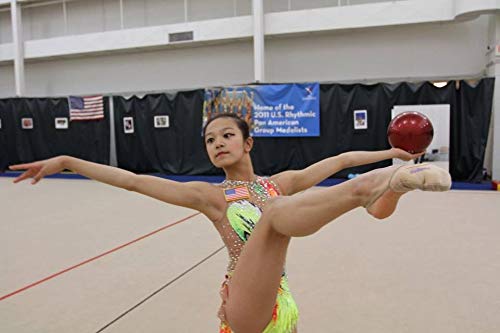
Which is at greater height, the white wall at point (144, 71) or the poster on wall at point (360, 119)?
the white wall at point (144, 71)

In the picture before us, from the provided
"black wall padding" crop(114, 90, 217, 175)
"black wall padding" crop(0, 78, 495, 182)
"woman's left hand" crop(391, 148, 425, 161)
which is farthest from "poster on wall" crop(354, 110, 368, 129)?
"woman's left hand" crop(391, 148, 425, 161)

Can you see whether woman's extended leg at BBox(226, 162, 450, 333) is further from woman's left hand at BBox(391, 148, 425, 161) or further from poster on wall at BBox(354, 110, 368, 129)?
poster on wall at BBox(354, 110, 368, 129)

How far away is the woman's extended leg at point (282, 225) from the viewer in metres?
1.13

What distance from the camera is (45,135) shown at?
11492 millimetres

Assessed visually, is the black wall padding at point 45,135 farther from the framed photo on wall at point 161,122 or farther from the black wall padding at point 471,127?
the black wall padding at point 471,127

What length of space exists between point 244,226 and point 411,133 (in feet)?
3.39

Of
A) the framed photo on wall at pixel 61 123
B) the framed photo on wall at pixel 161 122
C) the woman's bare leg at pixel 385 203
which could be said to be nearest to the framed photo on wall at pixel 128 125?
the framed photo on wall at pixel 161 122

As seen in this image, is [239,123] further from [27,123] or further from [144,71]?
[27,123]

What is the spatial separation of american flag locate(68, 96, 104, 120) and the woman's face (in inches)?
385

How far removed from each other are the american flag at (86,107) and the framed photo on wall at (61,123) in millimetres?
288

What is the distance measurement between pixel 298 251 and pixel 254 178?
2240 millimetres

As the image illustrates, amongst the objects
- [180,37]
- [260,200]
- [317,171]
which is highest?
[180,37]

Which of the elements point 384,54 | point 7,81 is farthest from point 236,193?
point 7,81

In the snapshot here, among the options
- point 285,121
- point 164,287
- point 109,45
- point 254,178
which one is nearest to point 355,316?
point 254,178
